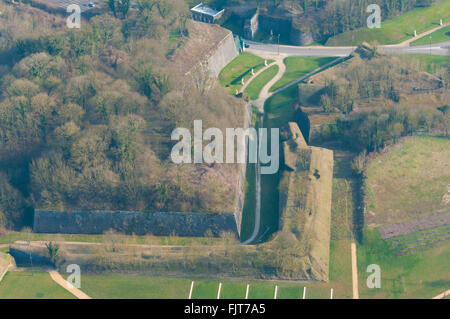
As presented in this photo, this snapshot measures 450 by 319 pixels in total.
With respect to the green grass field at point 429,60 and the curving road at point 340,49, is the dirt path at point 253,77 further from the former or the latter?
the green grass field at point 429,60

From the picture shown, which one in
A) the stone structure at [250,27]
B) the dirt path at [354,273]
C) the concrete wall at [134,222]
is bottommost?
the dirt path at [354,273]

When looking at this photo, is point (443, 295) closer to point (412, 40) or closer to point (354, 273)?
point (354, 273)

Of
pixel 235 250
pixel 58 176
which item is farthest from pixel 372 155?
pixel 58 176

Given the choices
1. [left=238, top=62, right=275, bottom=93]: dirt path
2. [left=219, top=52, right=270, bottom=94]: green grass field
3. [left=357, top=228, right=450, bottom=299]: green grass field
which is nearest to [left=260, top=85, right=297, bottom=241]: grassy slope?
[left=238, top=62, right=275, bottom=93]: dirt path

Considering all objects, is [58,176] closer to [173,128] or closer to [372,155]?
[173,128]

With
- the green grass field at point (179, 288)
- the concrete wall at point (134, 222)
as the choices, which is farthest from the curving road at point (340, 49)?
the green grass field at point (179, 288)

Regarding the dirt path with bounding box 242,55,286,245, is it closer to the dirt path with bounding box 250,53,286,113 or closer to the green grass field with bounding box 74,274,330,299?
the dirt path with bounding box 250,53,286,113
